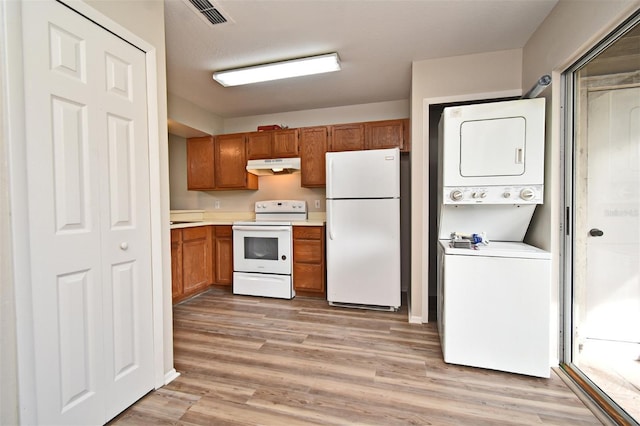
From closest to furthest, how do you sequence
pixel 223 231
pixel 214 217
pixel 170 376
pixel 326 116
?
pixel 170 376 → pixel 223 231 → pixel 326 116 → pixel 214 217

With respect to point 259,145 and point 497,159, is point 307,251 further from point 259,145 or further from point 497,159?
point 497,159

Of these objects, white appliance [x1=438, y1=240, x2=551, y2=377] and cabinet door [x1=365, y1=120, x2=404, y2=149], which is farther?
cabinet door [x1=365, y1=120, x2=404, y2=149]

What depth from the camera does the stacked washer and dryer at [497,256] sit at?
1.82 metres

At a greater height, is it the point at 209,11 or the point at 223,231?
the point at 209,11

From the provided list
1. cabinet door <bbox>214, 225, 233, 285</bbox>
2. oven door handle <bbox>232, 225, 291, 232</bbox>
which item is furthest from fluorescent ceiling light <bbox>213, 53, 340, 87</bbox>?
cabinet door <bbox>214, 225, 233, 285</bbox>

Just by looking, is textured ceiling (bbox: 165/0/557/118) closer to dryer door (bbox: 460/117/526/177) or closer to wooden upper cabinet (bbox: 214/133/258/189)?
dryer door (bbox: 460/117/526/177)

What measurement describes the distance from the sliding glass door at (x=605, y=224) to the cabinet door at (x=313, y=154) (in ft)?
7.81

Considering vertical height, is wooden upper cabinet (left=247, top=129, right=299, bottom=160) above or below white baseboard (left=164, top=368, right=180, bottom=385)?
above

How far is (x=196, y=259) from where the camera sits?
11.5 ft

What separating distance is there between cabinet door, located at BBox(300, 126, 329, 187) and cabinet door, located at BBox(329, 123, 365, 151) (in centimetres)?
11

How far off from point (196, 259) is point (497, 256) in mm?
3189

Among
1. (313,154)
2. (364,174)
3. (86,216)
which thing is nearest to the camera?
(86,216)

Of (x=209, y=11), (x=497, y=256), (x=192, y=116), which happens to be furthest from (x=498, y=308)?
(x=192, y=116)

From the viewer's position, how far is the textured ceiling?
73.7 inches
